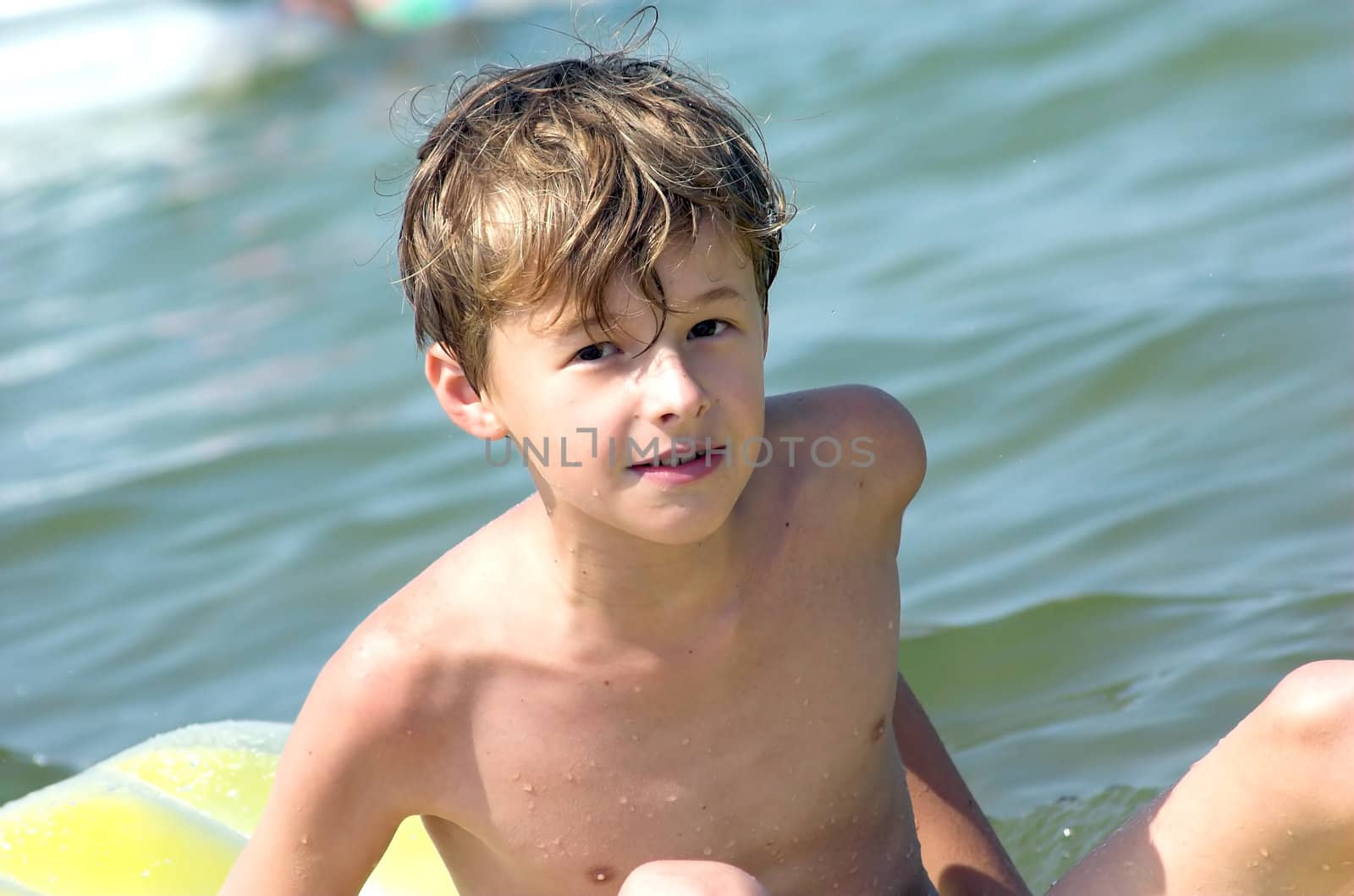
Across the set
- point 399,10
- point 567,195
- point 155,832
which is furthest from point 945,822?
point 399,10

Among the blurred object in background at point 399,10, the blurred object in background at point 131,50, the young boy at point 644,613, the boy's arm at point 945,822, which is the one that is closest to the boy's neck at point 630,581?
the young boy at point 644,613

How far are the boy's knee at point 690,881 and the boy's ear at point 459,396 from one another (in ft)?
1.84

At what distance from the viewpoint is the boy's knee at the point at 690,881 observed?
1.63 meters

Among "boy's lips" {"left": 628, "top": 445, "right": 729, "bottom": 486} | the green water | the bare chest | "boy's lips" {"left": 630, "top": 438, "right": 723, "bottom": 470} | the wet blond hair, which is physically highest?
the wet blond hair

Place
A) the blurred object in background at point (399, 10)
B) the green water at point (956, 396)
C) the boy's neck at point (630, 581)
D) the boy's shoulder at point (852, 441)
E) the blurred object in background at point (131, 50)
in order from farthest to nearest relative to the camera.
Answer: the blurred object in background at point (399, 10) → the blurred object in background at point (131, 50) → the green water at point (956, 396) → the boy's shoulder at point (852, 441) → the boy's neck at point (630, 581)

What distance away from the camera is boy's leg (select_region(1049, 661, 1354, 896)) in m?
1.66

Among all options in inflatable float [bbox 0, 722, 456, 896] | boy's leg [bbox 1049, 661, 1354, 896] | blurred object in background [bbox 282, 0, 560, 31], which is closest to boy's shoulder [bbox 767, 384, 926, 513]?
boy's leg [bbox 1049, 661, 1354, 896]

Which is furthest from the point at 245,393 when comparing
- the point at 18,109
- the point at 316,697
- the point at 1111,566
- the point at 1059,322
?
the point at 18,109

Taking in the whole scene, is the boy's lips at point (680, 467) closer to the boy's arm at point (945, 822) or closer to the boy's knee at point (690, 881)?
the boy's knee at point (690, 881)

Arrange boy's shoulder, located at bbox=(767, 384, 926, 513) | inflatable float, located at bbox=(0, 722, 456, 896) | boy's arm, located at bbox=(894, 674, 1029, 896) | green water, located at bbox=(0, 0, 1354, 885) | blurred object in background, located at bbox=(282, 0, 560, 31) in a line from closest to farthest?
boy's shoulder, located at bbox=(767, 384, 926, 513)
boy's arm, located at bbox=(894, 674, 1029, 896)
inflatable float, located at bbox=(0, 722, 456, 896)
green water, located at bbox=(0, 0, 1354, 885)
blurred object in background, located at bbox=(282, 0, 560, 31)

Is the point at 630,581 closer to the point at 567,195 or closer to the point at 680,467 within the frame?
the point at 680,467

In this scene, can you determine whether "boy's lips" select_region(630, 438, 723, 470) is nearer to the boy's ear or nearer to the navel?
the boy's ear

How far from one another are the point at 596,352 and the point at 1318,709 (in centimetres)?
85

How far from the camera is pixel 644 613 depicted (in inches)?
74.3
